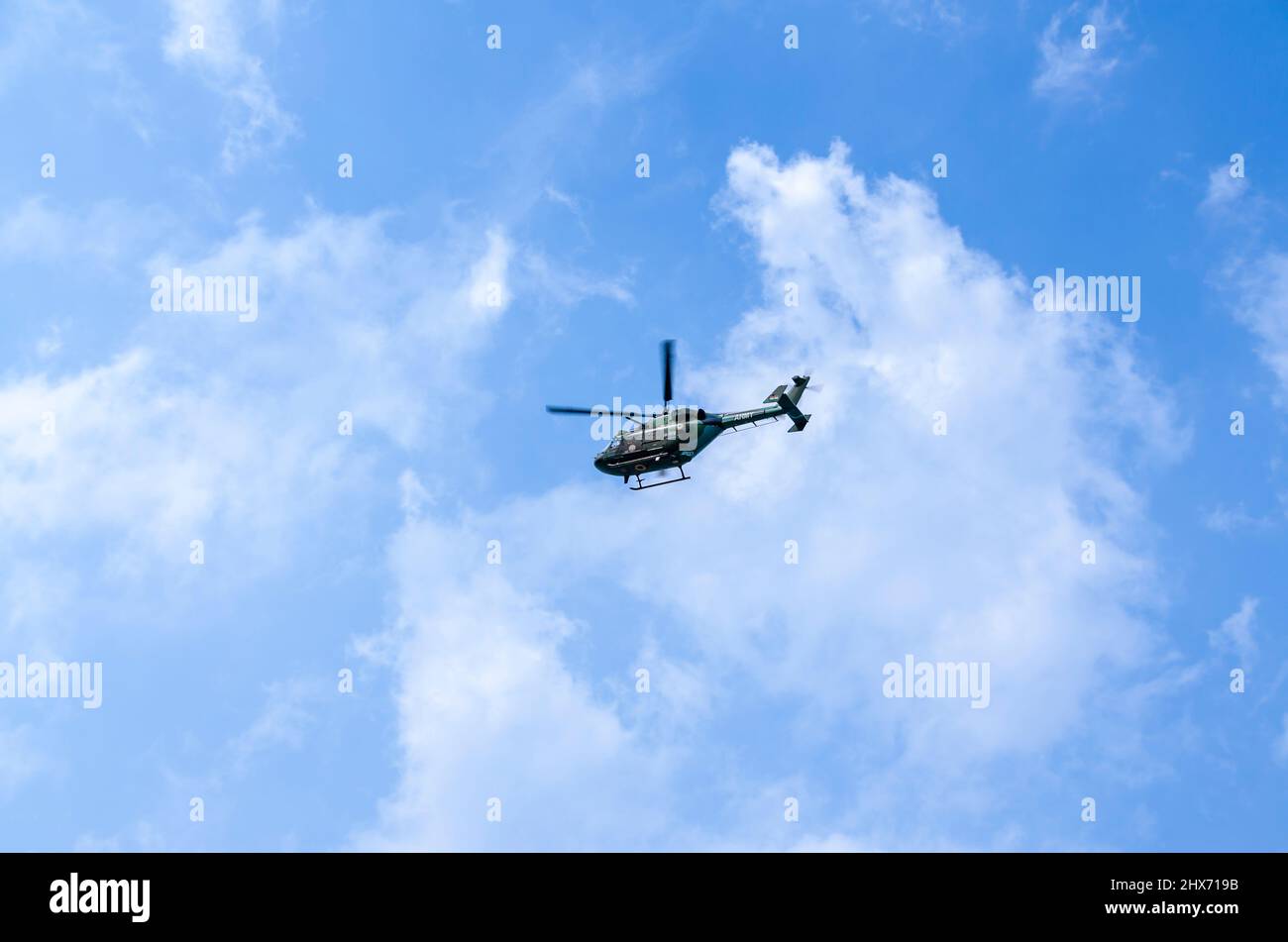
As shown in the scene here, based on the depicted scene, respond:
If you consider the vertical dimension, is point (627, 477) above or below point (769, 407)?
below
